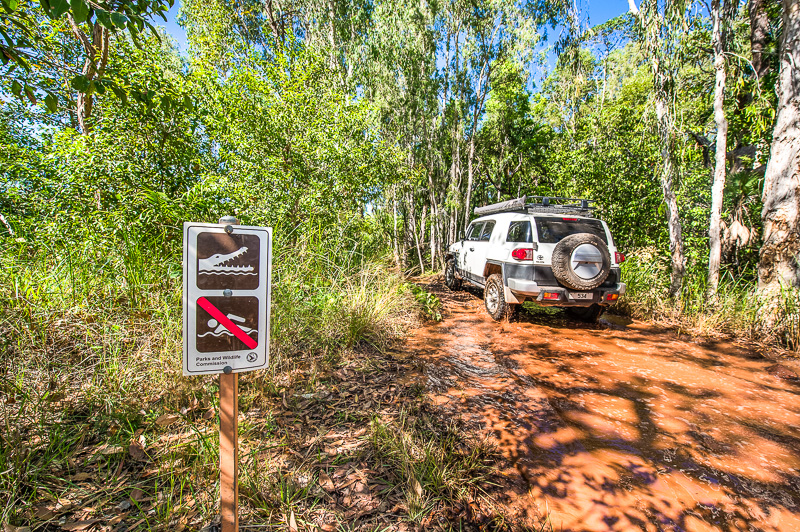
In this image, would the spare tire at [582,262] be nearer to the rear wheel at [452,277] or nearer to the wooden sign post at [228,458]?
the rear wheel at [452,277]

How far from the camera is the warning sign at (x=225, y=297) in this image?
136 centimetres

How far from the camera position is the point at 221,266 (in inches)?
55.3

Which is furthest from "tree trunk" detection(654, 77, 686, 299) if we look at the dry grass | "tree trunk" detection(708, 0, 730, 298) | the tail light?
the tail light

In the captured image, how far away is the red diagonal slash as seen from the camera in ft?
4.53

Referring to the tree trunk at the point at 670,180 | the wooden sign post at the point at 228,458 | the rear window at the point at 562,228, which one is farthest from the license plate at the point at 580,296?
the wooden sign post at the point at 228,458

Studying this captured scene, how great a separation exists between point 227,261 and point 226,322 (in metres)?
0.26

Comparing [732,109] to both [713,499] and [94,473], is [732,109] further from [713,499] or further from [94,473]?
[94,473]

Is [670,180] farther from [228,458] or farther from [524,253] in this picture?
[228,458]

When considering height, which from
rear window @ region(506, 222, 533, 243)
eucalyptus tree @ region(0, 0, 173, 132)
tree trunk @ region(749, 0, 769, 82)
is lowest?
rear window @ region(506, 222, 533, 243)

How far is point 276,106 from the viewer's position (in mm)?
5816

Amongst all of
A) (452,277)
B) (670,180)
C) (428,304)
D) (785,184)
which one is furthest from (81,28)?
(785,184)

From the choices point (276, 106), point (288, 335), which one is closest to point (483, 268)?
point (288, 335)

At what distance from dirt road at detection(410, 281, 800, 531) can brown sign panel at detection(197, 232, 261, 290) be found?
6.17ft

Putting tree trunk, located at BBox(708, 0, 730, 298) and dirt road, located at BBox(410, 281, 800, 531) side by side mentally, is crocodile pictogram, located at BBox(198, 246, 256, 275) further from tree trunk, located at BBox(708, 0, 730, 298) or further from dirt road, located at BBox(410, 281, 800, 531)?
tree trunk, located at BBox(708, 0, 730, 298)
